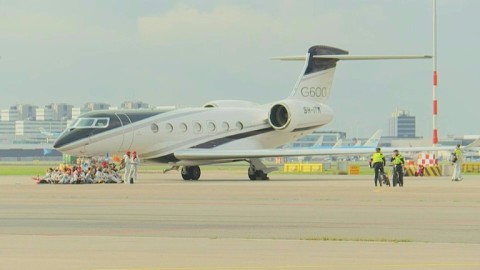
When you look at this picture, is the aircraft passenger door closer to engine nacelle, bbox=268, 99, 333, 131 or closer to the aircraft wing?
the aircraft wing

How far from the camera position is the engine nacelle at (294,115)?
56.4m

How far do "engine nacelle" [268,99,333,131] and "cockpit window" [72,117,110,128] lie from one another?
30.3 feet

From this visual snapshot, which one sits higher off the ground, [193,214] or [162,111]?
[162,111]

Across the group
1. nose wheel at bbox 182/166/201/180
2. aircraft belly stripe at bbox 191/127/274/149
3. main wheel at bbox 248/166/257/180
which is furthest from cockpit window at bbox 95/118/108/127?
main wheel at bbox 248/166/257/180

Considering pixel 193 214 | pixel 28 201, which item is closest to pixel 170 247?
pixel 193 214

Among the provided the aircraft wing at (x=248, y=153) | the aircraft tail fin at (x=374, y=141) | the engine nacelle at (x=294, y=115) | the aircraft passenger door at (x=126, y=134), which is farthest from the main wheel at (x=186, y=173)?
the aircraft tail fin at (x=374, y=141)

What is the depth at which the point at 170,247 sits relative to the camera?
17.7 m

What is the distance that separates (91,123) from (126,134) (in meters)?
1.70

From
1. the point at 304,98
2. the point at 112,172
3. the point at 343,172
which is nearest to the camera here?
the point at 112,172

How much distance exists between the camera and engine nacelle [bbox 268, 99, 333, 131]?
56397mm

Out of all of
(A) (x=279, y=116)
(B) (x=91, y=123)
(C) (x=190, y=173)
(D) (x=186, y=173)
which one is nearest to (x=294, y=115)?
(A) (x=279, y=116)

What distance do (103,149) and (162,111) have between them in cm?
388

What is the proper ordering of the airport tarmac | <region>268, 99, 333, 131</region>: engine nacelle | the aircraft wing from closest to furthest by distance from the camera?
the airport tarmac → the aircraft wing → <region>268, 99, 333, 131</region>: engine nacelle

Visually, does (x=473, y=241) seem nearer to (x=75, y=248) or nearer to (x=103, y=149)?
(x=75, y=248)
